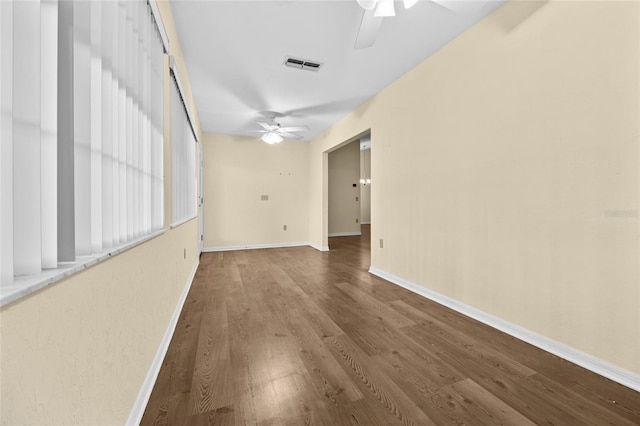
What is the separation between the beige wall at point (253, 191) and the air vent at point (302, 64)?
3320mm

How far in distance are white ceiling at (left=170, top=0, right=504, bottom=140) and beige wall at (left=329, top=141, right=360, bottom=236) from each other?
3572mm

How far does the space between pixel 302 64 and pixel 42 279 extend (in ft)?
9.90

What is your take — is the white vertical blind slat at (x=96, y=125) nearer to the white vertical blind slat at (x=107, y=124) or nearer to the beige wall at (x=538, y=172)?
the white vertical blind slat at (x=107, y=124)

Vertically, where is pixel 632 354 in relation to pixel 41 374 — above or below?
below

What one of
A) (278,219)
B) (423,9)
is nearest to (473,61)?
(423,9)

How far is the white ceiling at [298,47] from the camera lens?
6.88 feet

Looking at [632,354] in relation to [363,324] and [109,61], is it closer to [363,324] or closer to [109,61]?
[363,324]

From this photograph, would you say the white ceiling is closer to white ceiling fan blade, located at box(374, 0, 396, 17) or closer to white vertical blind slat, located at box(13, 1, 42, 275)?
white ceiling fan blade, located at box(374, 0, 396, 17)

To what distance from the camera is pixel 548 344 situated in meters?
1.81

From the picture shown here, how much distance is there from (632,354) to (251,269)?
3.93m

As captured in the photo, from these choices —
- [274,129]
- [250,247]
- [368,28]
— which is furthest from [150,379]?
[250,247]

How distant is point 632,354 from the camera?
57.4 inches

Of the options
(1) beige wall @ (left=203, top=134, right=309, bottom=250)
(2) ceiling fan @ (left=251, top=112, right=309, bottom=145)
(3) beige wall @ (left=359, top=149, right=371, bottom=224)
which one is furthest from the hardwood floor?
(3) beige wall @ (left=359, top=149, right=371, bottom=224)

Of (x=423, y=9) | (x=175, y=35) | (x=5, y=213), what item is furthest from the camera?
(x=175, y=35)
